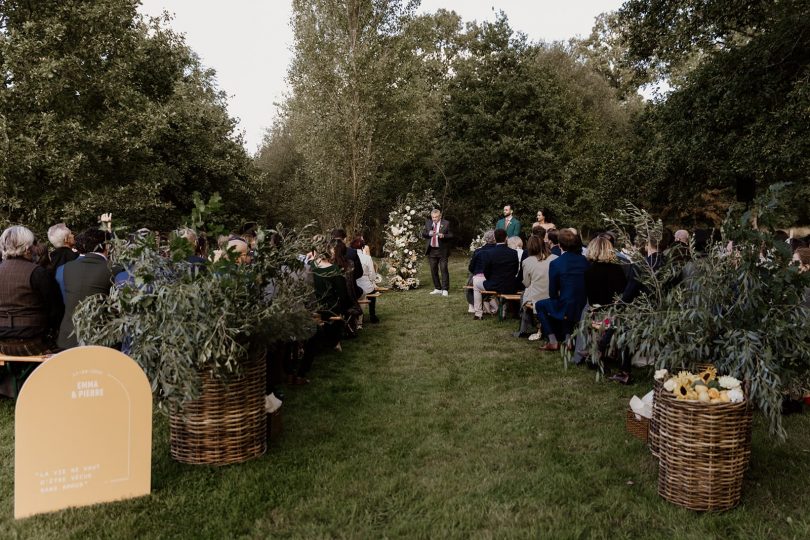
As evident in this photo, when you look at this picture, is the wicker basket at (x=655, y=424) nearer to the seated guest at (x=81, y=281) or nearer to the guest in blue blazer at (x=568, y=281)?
the guest in blue blazer at (x=568, y=281)

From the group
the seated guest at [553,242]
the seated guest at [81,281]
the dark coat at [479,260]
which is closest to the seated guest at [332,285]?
the seated guest at [81,281]

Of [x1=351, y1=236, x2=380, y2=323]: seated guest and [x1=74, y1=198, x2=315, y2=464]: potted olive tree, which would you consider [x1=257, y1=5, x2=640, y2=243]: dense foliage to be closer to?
[x1=351, y1=236, x2=380, y2=323]: seated guest

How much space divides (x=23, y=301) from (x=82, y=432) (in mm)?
2487

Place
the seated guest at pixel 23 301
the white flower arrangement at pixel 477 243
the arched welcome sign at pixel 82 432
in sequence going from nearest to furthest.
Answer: the arched welcome sign at pixel 82 432 < the seated guest at pixel 23 301 < the white flower arrangement at pixel 477 243

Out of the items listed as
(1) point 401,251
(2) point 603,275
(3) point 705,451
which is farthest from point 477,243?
(3) point 705,451

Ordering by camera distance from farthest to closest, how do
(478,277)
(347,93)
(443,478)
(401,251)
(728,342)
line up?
(347,93), (401,251), (478,277), (443,478), (728,342)

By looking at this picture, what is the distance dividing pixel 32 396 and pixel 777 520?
14.3 feet

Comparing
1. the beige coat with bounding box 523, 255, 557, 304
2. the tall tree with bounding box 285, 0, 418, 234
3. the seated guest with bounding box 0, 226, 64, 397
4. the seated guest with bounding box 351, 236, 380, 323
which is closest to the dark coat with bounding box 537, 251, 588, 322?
the beige coat with bounding box 523, 255, 557, 304

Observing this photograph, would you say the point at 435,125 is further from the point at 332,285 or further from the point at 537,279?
the point at 332,285

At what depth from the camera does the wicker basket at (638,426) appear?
180 inches

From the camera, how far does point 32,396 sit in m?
3.25

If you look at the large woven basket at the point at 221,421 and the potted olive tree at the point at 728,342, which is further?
the large woven basket at the point at 221,421

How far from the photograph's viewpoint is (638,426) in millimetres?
4621

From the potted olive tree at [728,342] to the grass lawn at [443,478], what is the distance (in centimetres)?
33
